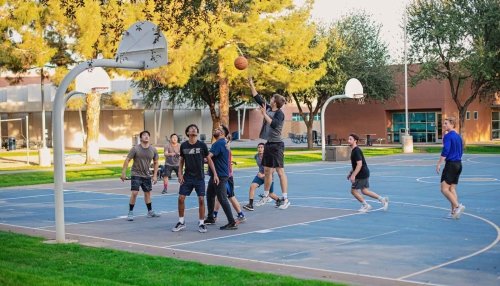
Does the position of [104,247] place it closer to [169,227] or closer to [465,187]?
[169,227]

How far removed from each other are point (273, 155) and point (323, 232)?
141 inches

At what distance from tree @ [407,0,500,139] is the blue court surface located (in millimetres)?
22934

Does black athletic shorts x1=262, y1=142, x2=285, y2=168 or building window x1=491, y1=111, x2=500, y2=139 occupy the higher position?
building window x1=491, y1=111, x2=500, y2=139

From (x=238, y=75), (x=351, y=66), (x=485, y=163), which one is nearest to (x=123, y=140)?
(x=351, y=66)

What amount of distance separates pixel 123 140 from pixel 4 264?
51.9 metres

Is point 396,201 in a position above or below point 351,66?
below

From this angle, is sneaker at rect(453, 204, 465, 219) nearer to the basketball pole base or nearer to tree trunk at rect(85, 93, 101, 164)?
tree trunk at rect(85, 93, 101, 164)

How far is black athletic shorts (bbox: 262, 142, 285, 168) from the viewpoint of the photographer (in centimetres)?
1638

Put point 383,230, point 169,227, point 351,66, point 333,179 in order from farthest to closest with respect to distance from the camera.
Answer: point 351,66 < point 333,179 < point 169,227 < point 383,230

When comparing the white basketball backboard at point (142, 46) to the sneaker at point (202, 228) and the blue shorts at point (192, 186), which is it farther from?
the sneaker at point (202, 228)

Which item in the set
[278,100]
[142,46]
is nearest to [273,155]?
[278,100]

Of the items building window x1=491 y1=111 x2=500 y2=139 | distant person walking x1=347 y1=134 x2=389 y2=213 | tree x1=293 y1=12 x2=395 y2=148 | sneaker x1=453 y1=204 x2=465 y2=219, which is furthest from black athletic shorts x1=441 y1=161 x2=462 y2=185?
building window x1=491 y1=111 x2=500 y2=139

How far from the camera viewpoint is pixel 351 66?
50.2 metres

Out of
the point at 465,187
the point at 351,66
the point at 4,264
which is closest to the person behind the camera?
the point at 4,264
